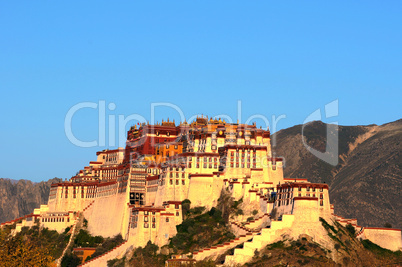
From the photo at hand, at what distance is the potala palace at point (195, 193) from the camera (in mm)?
151750

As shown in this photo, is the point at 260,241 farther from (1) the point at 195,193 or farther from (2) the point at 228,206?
(1) the point at 195,193

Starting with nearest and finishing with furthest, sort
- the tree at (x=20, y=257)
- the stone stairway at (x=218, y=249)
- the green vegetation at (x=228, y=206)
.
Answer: the tree at (x=20, y=257), the stone stairway at (x=218, y=249), the green vegetation at (x=228, y=206)

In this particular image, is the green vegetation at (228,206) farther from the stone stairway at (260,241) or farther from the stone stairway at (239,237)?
the stone stairway at (260,241)

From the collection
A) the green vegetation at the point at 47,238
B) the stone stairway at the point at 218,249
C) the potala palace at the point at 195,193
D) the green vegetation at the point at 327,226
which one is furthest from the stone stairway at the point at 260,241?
the green vegetation at the point at 47,238

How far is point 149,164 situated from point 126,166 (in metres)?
5.03

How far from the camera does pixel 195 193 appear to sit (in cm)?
17138

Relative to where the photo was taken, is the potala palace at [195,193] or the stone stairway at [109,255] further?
the stone stairway at [109,255]

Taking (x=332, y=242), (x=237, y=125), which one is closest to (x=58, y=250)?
(x=237, y=125)

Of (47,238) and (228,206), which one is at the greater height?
(228,206)

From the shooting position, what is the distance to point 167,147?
19312 centimetres

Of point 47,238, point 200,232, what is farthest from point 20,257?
point 47,238

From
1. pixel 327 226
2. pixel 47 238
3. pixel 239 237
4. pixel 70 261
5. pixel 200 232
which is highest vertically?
pixel 327 226

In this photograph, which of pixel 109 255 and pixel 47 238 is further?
pixel 47 238

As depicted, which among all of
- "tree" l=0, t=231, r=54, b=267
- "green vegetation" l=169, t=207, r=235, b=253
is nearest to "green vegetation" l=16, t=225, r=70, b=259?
"green vegetation" l=169, t=207, r=235, b=253
